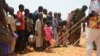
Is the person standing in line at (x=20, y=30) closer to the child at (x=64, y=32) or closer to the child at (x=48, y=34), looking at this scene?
the child at (x=48, y=34)

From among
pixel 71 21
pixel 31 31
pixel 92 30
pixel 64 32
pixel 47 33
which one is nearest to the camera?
pixel 92 30

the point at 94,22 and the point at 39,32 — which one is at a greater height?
the point at 94,22

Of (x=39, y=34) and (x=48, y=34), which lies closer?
(x=39, y=34)

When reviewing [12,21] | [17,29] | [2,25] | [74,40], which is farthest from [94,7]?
[74,40]

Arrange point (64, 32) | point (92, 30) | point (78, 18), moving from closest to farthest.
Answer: point (92, 30)
point (78, 18)
point (64, 32)

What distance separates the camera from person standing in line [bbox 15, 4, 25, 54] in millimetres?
11188

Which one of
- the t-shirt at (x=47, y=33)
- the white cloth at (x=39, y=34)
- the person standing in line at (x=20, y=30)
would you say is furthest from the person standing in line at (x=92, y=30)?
the t-shirt at (x=47, y=33)

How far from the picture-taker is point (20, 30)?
37.2 feet

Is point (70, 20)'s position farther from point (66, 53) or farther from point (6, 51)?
point (6, 51)

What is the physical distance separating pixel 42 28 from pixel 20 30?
3.80ft

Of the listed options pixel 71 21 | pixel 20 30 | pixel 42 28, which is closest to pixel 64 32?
pixel 71 21

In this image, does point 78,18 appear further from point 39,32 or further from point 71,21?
point 39,32

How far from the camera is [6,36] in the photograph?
380 cm

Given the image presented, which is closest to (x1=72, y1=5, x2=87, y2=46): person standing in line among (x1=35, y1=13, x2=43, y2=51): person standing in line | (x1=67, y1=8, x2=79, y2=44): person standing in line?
(x1=67, y1=8, x2=79, y2=44): person standing in line
